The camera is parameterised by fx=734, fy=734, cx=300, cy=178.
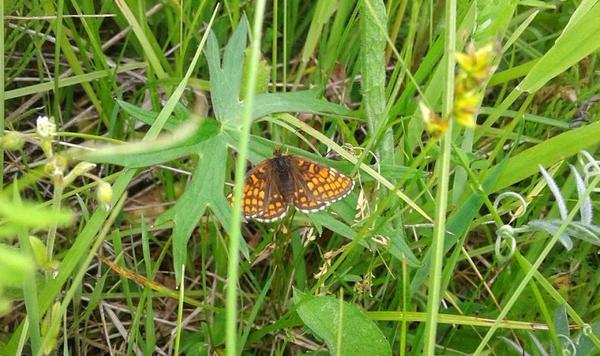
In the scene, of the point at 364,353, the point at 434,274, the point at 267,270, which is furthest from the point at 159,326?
the point at 434,274

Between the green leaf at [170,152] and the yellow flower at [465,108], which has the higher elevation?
the yellow flower at [465,108]

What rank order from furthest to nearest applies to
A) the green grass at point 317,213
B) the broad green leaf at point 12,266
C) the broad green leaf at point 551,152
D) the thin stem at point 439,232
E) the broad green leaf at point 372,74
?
the broad green leaf at point 372,74
the broad green leaf at point 551,152
the green grass at point 317,213
the thin stem at point 439,232
the broad green leaf at point 12,266

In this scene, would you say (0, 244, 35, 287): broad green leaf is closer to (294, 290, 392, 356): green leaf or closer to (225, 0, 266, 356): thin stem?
(225, 0, 266, 356): thin stem

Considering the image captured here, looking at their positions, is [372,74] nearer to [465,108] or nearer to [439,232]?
[439,232]

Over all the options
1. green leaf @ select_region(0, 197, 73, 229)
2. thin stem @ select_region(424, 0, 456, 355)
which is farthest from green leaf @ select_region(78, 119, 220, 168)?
green leaf @ select_region(0, 197, 73, 229)

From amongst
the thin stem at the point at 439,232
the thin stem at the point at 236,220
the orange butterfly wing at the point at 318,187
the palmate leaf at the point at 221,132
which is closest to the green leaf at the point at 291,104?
the palmate leaf at the point at 221,132

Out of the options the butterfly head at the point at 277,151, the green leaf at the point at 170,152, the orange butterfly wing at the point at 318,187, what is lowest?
the orange butterfly wing at the point at 318,187

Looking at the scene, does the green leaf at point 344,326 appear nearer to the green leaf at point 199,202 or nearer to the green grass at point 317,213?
the green grass at point 317,213
